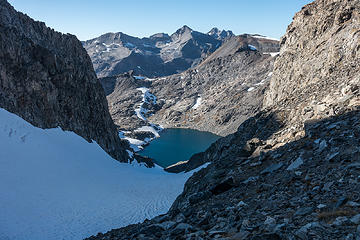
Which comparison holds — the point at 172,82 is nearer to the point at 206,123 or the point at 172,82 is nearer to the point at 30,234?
the point at 206,123

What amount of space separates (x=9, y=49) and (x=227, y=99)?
369ft

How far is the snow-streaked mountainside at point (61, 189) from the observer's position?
17.8 meters

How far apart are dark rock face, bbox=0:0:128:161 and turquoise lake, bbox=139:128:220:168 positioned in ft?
117

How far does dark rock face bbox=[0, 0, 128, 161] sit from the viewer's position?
34.5 metres

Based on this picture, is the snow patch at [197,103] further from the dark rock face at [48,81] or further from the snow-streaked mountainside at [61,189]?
the snow-streaked mountainside at [61,189]

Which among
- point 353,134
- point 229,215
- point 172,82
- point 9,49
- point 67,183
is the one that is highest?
point 172,82

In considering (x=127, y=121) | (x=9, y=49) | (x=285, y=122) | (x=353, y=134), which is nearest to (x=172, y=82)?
(x=127, y=121)

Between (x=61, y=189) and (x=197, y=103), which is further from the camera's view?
(x=197, y=103)

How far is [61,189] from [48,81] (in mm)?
21843

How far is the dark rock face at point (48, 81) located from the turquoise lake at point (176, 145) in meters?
35.5

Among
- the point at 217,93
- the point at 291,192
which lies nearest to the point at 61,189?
the point at 291,192

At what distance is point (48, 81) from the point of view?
130 ft

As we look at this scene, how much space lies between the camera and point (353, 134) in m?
10.6

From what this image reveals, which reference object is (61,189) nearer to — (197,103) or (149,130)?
(149,130)
